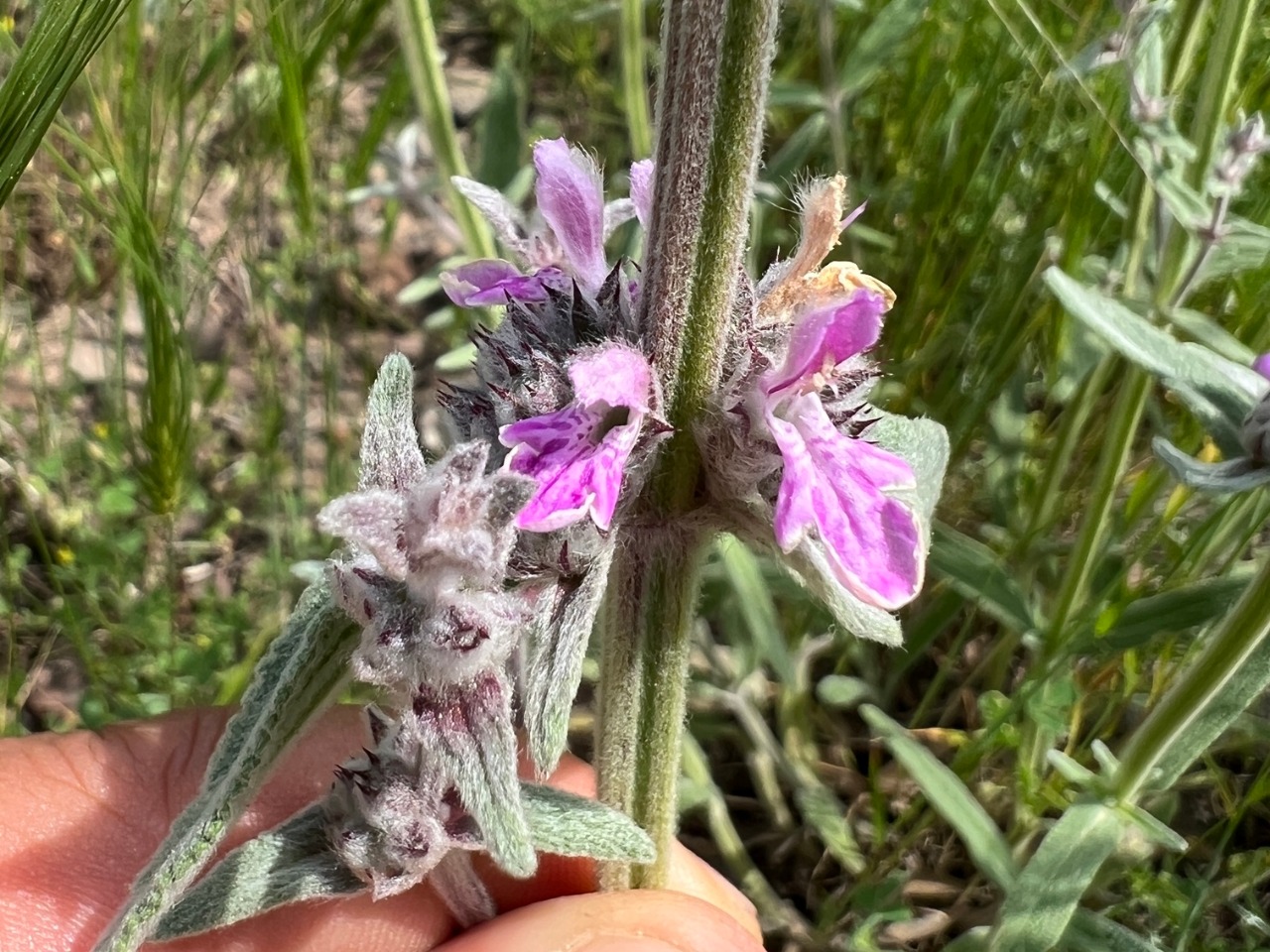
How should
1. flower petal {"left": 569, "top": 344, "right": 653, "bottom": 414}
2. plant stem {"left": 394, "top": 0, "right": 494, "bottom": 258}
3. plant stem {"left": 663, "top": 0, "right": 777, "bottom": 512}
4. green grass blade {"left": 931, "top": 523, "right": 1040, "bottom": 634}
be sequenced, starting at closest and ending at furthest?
plant stem {"left": 663, "top": 0, "right": 777, "bottom": 512} < flower petal {"left": 569, "top": 344, "right": 653, "bottom": 414} < plant stem {"left": 394, "top": 0, "right": 494, "bottom": 258} < green grass blade {"left": 931, "top": 523, "right": 1040, "bottom": 634}

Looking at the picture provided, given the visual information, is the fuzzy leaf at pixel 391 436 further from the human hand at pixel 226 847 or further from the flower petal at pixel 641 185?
the human hand at pixel 226 847

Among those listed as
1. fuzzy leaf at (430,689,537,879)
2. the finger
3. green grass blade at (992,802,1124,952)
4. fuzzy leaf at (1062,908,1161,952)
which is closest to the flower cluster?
fuzzy leaf at (430,689,537,879)

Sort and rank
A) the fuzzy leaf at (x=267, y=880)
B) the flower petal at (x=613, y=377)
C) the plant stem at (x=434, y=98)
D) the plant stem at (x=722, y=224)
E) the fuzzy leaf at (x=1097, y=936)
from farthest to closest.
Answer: the plant stem at (x=434, y=98), the fuzzy leaf at (x=1097, y=936), the fuzzy leaf at (x=267, y=880), the flower petal at (x=613, y=377), the plant stem at (x=722, y=224)

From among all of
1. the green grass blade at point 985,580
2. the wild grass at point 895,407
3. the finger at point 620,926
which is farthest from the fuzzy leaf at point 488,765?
the green grass blade at point 985,580

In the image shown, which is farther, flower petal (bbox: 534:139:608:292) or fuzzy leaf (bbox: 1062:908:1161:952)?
fuzzy leaf (bbox: 1062:908:1161:952)

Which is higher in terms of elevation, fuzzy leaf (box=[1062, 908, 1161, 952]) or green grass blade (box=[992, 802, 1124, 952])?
green grass blade (box=[992, 802, 1124, 952])

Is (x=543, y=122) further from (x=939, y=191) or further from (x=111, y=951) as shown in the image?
(x=111, y=951)

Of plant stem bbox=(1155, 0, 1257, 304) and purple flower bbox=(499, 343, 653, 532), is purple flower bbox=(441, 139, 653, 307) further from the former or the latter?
plant stem bbox=(1155, 0, 1257, 304)
